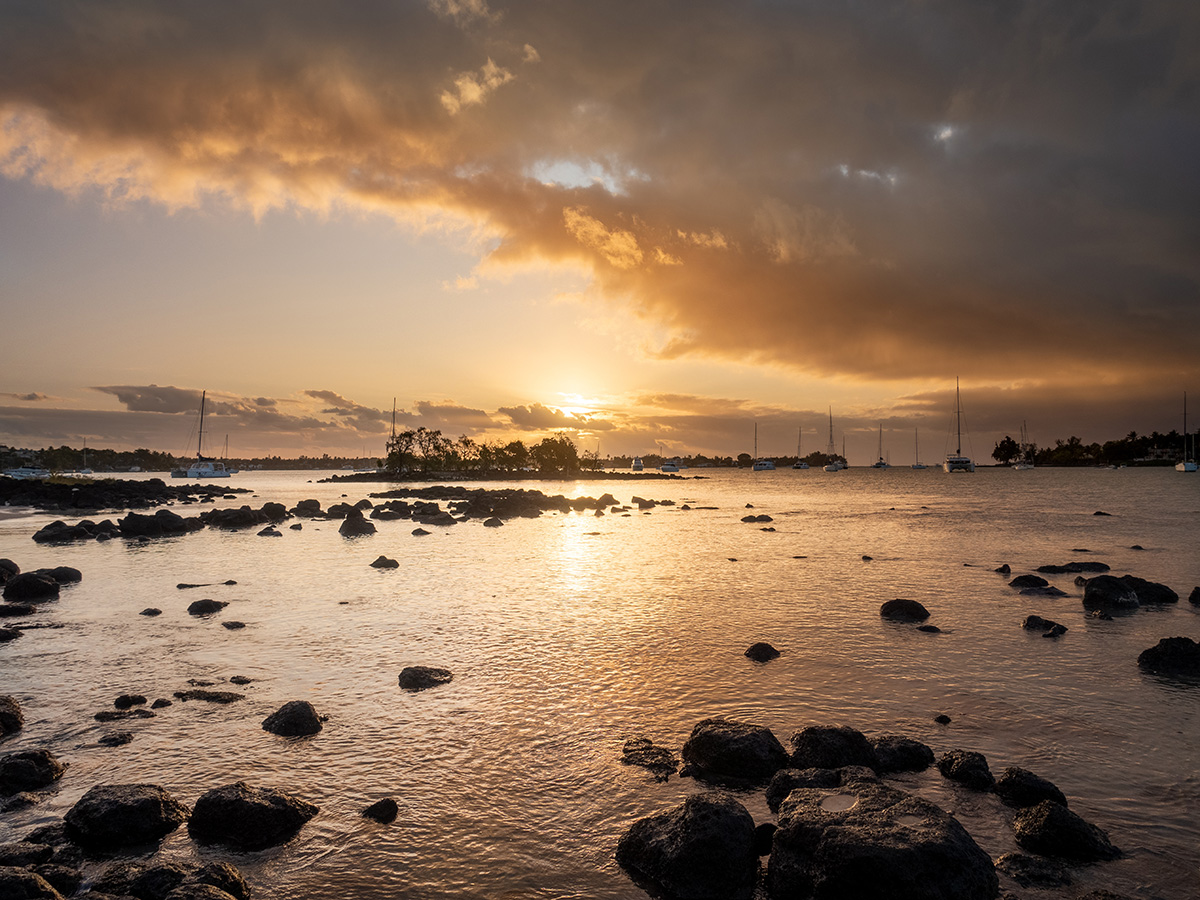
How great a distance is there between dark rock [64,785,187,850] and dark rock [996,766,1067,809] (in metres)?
11.7

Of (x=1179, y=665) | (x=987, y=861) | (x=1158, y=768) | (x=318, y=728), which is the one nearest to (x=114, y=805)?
(x=318, y=728)

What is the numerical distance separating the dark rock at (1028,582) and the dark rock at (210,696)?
28454 millimetres

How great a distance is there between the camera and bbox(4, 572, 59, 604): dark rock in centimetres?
2327

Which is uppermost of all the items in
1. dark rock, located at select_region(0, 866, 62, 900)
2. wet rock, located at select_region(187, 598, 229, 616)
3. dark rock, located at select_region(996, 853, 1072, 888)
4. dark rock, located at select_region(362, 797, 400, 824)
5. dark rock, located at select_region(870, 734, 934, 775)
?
dark rock, located at select_region(0, 866, 62, 900)

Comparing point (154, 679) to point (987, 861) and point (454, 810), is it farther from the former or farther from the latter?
point (987, 861)

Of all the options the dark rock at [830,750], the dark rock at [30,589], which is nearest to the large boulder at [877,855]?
the dark rock at [830,750]

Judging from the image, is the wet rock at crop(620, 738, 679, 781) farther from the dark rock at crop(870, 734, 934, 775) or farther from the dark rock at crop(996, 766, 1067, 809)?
the dark rock at crop(996, 766, 1067, 809)

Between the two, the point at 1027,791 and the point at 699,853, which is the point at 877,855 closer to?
the point at 699,853

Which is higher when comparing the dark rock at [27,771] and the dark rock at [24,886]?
the dark rock at [24,886]

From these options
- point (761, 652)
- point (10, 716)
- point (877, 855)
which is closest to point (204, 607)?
point (10, 716)

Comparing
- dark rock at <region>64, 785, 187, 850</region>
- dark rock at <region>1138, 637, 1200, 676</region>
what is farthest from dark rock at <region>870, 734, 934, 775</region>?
dark rock at <region>64, 785, 187, 850</region>

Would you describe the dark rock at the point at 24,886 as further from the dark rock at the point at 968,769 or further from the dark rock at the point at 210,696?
the dark rock at the point at 968,769

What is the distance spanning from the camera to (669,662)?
16.8m

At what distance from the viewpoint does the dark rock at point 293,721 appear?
11844mm
